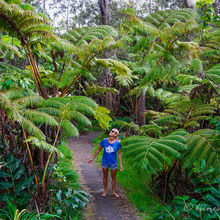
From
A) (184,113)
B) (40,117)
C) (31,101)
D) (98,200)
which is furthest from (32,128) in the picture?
(184,113)

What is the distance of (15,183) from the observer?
11.3 feet

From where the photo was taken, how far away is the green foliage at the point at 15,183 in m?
3.22

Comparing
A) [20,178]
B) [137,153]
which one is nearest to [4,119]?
[20,178]

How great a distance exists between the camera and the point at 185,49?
4574 millimetres

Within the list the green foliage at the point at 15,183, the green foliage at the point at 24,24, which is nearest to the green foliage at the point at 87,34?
the green foliage at the point at 24,24

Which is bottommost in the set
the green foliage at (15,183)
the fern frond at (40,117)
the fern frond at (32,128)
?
the green foliage at (15,183)

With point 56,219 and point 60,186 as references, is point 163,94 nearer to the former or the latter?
point 60,186

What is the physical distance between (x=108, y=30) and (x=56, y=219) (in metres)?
4.18

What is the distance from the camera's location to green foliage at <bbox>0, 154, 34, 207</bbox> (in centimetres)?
322

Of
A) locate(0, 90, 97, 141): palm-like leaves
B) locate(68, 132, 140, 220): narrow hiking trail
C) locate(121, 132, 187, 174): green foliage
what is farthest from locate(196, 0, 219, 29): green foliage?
locate(68, 132, 140, 220): narrow hiking trail

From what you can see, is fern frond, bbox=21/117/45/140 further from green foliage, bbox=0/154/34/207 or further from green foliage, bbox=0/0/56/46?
green foliage, bbox=0/0/56/46

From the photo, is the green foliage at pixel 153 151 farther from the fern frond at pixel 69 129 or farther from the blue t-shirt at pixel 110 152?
the fern frond at pixel 69 129

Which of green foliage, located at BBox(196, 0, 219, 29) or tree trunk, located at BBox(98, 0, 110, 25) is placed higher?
tree trunk, located at BBox(98, 0, 110, 25)

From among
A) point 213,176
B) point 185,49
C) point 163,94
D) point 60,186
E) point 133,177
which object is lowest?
point 133,177
